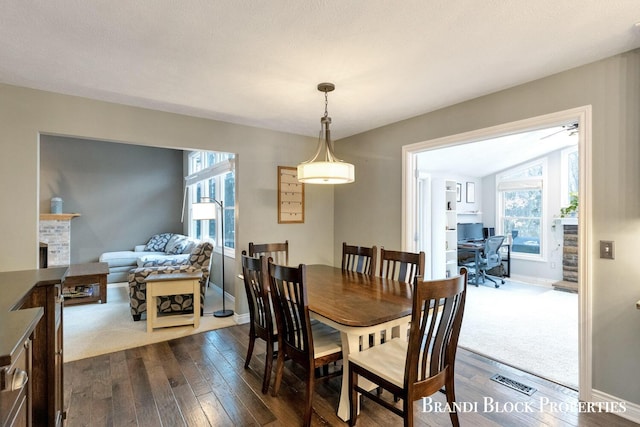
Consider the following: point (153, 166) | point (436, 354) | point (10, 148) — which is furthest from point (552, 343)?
point (153, 166)

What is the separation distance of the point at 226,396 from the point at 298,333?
80cm

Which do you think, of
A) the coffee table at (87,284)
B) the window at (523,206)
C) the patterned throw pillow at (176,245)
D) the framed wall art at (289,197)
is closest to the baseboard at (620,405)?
the framed wall art at (289,197)

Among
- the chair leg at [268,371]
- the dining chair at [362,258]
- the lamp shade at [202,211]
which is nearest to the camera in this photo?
the chair leg at [268,371]

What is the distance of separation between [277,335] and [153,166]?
6.22 m

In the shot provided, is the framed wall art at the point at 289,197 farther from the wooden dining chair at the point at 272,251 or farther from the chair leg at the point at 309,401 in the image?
the chair leg at the point at 309,401

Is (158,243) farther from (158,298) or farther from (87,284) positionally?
(158,298)

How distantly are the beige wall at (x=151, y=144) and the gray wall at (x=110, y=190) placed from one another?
3430 mm

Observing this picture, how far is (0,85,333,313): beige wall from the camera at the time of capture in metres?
2.62

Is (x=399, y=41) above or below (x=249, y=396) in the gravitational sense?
above

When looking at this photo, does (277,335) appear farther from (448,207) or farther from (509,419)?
(448,207)

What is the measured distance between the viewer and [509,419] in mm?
2027

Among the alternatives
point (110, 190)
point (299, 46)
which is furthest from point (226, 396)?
point (110, 190)

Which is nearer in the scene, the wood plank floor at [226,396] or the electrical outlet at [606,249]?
the wood plank floor at [226,396]

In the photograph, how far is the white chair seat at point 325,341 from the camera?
2006mm
